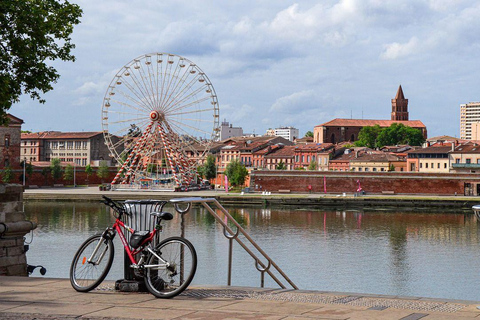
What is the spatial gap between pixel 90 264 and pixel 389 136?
153089 millimetres

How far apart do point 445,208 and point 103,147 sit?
7010cm

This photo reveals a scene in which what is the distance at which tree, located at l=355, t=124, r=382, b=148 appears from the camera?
519 feet

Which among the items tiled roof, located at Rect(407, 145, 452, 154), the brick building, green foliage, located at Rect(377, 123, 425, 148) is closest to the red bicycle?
the brick building

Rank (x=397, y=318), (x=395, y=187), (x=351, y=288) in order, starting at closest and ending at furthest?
1. (x=397, y=318)
2. (x=351, y=288)
3. (x=395, y=187)

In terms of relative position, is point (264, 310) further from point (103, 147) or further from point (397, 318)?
point (103, 147)

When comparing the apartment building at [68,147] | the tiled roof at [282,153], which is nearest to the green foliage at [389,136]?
the tiled roof at [282,153]

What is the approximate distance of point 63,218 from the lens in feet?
179

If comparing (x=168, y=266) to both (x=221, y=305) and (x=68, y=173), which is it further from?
(x=68, y=173)

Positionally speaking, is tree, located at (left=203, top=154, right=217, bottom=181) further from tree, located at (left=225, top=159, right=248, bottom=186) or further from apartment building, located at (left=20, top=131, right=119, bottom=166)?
apartment building, located at (left=20, top=131, right=119, bottom=166)

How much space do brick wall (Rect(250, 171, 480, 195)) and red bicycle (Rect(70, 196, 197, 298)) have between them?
73920mm

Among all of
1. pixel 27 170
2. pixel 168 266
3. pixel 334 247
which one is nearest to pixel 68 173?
pixel 27 170

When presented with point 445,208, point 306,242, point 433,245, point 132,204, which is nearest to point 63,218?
point 306,242

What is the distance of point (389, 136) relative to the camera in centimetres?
15875

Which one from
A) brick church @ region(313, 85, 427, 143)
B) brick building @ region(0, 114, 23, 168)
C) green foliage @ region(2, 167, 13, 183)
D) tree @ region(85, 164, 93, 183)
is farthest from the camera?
brick church @ region(313, 85, 427, 143)
